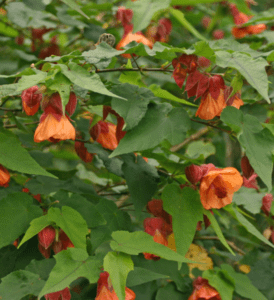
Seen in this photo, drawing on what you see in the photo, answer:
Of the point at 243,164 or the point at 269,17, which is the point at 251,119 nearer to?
the point at 243,164

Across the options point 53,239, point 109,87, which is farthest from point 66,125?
point 53,239

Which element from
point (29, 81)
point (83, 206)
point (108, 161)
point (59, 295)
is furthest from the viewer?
point (108, 161)

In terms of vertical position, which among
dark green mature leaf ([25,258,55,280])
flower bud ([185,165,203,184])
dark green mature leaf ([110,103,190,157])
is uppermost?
dark green mature leaf ([110,103,190,157])

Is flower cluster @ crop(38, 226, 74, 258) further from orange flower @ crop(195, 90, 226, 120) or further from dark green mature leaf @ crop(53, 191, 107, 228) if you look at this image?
orange flower @ crop(195, 90, 226, 120)

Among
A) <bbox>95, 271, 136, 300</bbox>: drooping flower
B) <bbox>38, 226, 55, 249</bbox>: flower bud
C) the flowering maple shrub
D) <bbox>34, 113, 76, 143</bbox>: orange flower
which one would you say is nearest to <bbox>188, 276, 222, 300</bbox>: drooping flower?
the flowering maple shrub

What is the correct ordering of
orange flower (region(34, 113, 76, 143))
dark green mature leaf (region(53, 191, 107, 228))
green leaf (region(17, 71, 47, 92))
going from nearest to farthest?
1. green leaf (region(17, 71, 47, 92))
2. orange flower (region(34, 113, 76, 143))
3. dark green mature leaf (region(53, 191, 107, 228))

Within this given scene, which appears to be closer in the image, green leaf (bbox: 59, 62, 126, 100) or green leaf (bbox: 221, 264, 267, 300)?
green leaf (bbox: 59, 62, 126, 100)

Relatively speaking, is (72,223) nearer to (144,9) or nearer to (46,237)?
(46,237)

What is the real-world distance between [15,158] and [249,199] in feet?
2.09

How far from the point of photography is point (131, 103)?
0.61m

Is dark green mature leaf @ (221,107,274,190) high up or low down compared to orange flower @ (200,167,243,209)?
up

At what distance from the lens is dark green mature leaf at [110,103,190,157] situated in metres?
0.57

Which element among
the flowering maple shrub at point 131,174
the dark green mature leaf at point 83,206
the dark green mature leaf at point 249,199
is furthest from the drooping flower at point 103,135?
the dark green mature leaf at point 249,199

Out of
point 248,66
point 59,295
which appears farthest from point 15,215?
point 248,66
